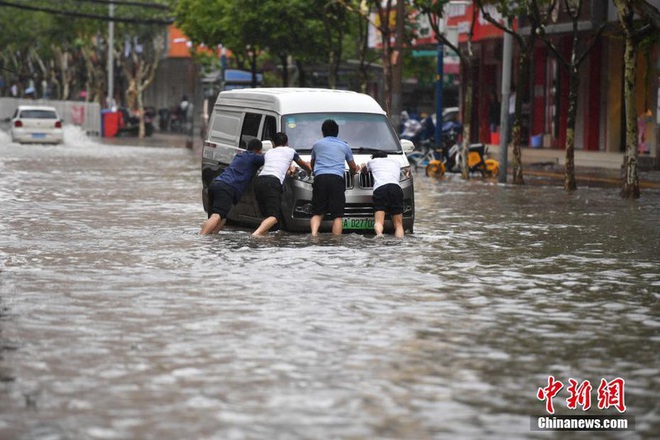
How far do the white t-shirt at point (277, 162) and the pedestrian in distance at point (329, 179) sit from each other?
32 centimetres

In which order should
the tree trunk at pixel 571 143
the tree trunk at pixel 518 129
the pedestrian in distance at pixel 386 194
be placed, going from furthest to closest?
the tree trunk at pixel 518 129, the tree trunk at pixel 571 143, the pedestrian in distance at pixel 386 194

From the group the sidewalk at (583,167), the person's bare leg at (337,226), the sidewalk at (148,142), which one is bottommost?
the person's bare leg at (337,226)

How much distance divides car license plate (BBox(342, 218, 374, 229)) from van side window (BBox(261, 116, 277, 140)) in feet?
5.60

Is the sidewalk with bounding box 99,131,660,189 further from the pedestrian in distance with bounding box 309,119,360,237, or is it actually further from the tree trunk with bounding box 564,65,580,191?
the pedestrian in distance with bounding box 309,119,360,237

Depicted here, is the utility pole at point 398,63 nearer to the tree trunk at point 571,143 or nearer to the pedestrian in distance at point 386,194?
the tree trunk at point 571,143

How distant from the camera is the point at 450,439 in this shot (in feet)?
24.2

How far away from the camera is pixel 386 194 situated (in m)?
19.2

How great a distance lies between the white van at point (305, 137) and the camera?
64.5 ft

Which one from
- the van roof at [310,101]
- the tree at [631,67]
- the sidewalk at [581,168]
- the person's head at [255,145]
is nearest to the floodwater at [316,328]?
the person's head at [255,145]

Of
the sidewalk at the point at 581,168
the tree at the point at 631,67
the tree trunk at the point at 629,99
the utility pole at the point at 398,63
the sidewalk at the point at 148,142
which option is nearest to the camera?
the tree at the point at 631,67

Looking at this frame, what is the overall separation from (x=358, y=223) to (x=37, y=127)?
40.2 meters

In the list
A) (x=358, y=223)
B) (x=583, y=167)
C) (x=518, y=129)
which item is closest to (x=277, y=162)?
(x=358, y=223)

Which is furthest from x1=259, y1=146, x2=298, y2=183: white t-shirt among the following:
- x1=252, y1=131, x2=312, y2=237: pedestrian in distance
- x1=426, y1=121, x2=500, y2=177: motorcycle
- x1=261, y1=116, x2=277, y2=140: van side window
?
x1=426, y1=121, x2=500, y2=177: motorcycle

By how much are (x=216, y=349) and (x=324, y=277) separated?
450 centimetres
